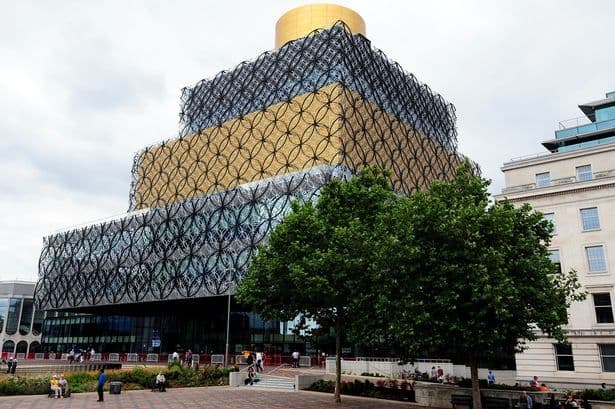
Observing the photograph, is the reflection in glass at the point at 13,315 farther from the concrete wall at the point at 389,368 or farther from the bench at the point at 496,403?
the bench at the point at 496,403

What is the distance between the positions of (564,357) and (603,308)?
15.9 feet

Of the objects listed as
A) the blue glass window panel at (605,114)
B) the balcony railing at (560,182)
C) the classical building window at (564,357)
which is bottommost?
the classical building window at (564,357)

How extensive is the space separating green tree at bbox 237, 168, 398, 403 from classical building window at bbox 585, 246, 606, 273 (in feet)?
62.8

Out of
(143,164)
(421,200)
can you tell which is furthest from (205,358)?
(143,164)

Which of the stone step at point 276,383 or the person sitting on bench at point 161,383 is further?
the stone step at point 276,383

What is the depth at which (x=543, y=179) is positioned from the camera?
4638 cm

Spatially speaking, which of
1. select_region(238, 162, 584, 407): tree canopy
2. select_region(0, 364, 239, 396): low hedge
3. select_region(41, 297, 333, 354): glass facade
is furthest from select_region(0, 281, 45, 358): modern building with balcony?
select_region(238, 162, 584, 407): tree canopy

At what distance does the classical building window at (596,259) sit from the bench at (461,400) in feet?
67.2

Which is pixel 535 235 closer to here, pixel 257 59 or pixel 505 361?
pixel 505 361

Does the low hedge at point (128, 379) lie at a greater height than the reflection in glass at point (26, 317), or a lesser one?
lesser

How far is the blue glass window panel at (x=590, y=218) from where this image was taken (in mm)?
41484

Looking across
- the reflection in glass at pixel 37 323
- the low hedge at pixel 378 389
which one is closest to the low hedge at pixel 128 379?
the low hedge at pixel 378 389

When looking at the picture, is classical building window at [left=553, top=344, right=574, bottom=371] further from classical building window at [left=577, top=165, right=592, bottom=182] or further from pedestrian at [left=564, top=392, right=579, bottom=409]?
pedestrian at [left=564, top=392, right=579, bottom=409]

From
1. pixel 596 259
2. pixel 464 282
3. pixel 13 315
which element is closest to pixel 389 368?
pixel 596 259
